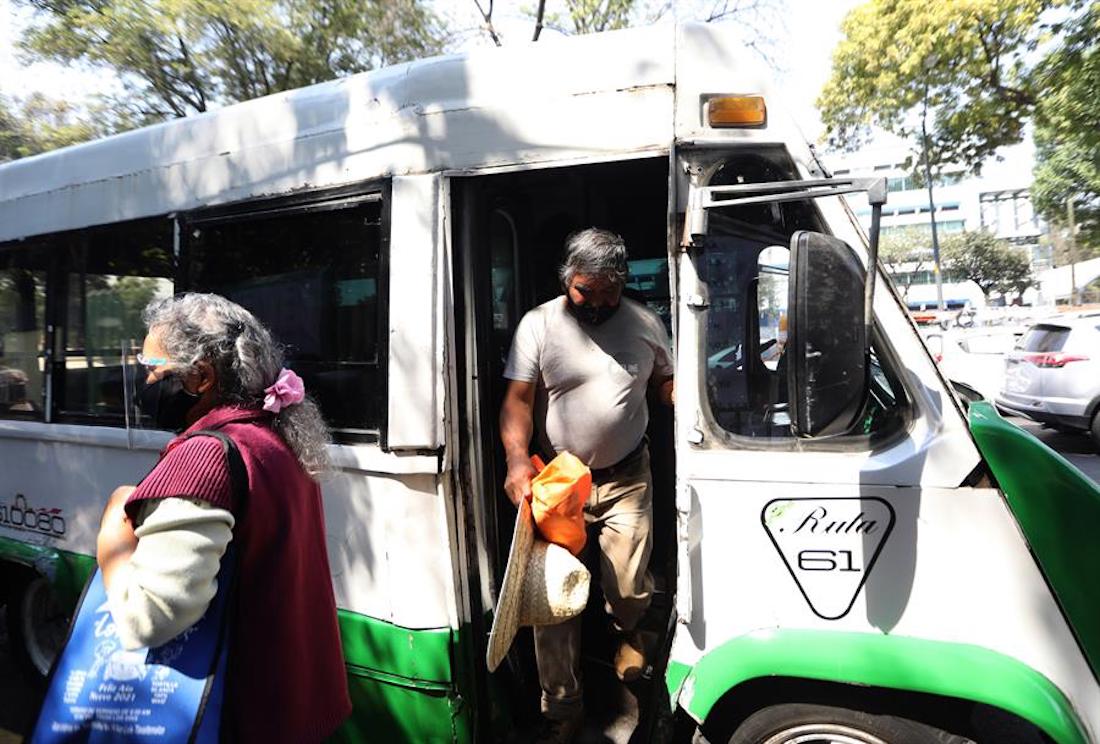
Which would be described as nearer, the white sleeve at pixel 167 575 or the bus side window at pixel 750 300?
the white sleeve at pixel 167 575

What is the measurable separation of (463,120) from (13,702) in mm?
3781

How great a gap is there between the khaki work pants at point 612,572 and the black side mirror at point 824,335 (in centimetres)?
102

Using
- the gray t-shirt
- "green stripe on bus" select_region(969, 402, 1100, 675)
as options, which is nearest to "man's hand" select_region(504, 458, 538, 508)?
the gray t-shirt

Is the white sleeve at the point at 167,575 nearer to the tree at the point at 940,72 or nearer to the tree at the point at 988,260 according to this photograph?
the tree at the point at 940,72

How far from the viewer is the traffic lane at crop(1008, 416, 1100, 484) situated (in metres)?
7.48

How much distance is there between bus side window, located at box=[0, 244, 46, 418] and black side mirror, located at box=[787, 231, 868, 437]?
3405 millimetres

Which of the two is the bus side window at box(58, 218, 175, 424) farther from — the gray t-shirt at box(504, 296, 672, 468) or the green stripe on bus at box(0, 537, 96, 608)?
the gray t-shirt at box(504, 296, 672, 468)

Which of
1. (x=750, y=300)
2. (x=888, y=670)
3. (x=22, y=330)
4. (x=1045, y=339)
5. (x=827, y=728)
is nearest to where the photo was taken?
(x=888, y=670)

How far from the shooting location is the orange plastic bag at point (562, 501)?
225 cm

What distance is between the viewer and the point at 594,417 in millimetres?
2541

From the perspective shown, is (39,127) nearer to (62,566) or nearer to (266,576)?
(62,566)

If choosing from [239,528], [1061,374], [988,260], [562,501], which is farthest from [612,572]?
[988,260]

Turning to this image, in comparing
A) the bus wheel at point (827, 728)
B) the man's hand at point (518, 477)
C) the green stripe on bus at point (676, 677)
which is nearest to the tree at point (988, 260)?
the man's hand at point (518, 477)

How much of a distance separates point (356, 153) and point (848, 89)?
12.6 metres
